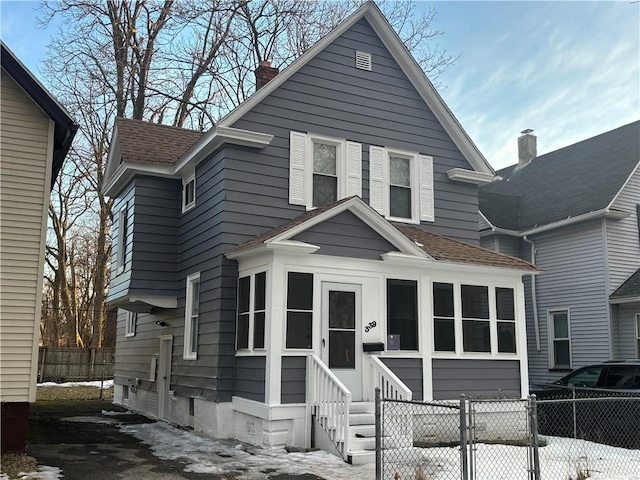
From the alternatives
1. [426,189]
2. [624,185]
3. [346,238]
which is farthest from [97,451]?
[624,185]

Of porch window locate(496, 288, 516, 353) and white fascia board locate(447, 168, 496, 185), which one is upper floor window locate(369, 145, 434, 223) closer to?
white fascia board locate(447, 168, 496, 185)

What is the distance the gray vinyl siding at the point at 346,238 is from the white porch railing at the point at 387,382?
1878mm

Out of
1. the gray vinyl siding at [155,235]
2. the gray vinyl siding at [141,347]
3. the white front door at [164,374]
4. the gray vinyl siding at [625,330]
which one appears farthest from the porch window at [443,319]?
the gray vinyl siding at [625,330]

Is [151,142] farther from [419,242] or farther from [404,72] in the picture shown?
[419,242]

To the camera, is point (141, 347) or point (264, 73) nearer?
point (264, 73)

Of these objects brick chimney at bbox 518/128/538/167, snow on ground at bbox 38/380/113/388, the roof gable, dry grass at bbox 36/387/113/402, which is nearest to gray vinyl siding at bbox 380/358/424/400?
the roof gable

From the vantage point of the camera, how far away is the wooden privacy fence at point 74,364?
27.0 metres

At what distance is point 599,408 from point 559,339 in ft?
22.8

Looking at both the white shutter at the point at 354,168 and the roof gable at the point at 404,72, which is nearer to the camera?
the roof gable at the point at 404,72

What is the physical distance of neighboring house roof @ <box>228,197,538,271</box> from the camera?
424 inches

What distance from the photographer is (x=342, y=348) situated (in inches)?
433

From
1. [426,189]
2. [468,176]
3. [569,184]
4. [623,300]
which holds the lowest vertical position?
[623,300]

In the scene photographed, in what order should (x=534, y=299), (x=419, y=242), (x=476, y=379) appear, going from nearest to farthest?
(x=476, y=379), (x=419, y=242), (x=534, y=299)

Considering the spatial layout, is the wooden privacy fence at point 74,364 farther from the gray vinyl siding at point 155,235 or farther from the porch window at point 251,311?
the porch window at point 251,311
